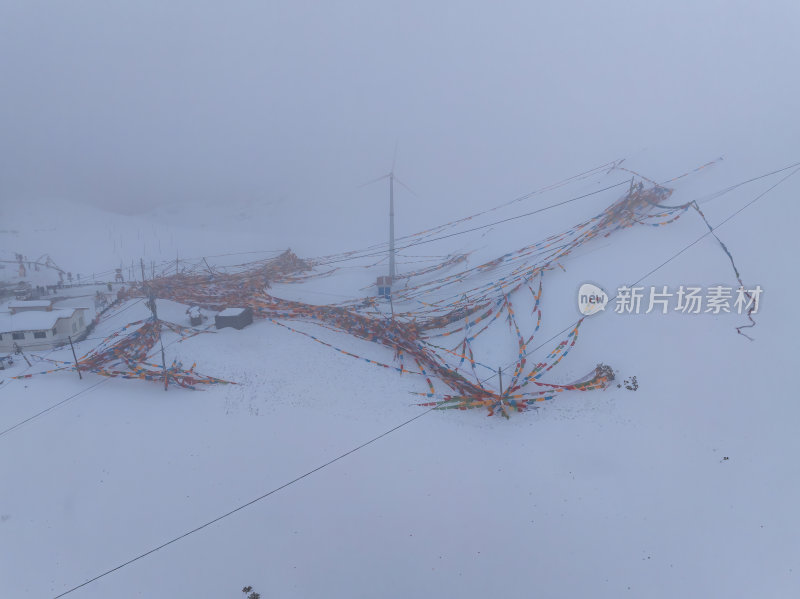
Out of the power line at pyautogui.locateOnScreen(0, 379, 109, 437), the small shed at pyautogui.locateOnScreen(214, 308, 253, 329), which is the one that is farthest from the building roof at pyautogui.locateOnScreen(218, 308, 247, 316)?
the power line at pyautogui.locateOnScreen(0, 379, 109, 437)

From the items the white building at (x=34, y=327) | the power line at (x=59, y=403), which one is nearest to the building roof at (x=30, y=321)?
the white building at (x=34, y=327)

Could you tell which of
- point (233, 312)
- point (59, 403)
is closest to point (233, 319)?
point (233, 312)

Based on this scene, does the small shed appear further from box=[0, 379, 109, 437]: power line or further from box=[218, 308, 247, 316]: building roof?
box=[0, 379, 109, 437]: power line

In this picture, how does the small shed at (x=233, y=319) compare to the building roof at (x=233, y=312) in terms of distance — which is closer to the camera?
the small shed at (x=233, y=319)

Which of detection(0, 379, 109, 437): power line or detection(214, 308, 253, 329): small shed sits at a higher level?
detection(214, 308, 253, 329): small shed

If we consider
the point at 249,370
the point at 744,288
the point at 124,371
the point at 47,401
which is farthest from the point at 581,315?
the point at 47,401

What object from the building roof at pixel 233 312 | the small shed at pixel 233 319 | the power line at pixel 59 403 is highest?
the building roof at pixel 233 312

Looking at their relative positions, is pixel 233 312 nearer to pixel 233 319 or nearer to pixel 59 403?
pixel 233 319

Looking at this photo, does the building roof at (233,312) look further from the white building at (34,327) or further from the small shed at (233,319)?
the white building at (34,327)
